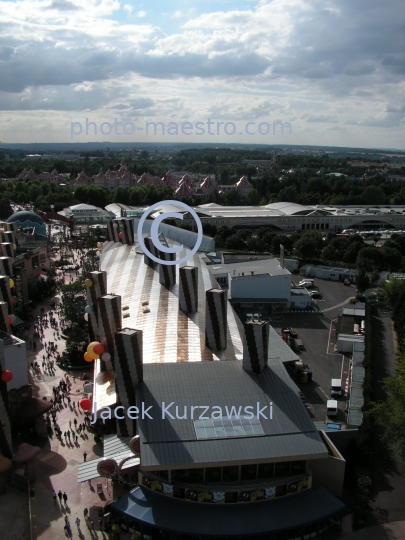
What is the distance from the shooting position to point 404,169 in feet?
511

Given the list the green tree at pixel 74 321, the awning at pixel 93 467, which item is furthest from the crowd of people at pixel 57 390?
the awning at pixel 93 467

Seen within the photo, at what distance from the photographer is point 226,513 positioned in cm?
1413

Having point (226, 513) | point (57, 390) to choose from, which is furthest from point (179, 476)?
point (57, 390)

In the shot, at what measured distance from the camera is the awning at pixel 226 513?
13672 millimetres

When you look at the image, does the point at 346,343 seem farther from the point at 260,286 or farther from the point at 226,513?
the point at 226,513

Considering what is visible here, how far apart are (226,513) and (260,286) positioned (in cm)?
2200

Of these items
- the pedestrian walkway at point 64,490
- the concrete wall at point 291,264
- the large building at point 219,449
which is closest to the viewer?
the large building at point 219,449

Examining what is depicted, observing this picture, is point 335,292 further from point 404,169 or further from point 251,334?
point 404,169

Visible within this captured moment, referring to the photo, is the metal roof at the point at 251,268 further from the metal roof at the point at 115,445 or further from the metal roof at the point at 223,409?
the metal roof at the point at 115,445

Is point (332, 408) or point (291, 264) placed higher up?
point (291, 264)

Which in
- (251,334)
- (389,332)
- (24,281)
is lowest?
(389,332)

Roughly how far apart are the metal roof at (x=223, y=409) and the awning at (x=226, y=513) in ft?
4.26

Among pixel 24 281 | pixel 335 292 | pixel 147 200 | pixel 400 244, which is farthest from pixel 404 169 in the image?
pixel 24 281

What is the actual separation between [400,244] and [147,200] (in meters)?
44.8
